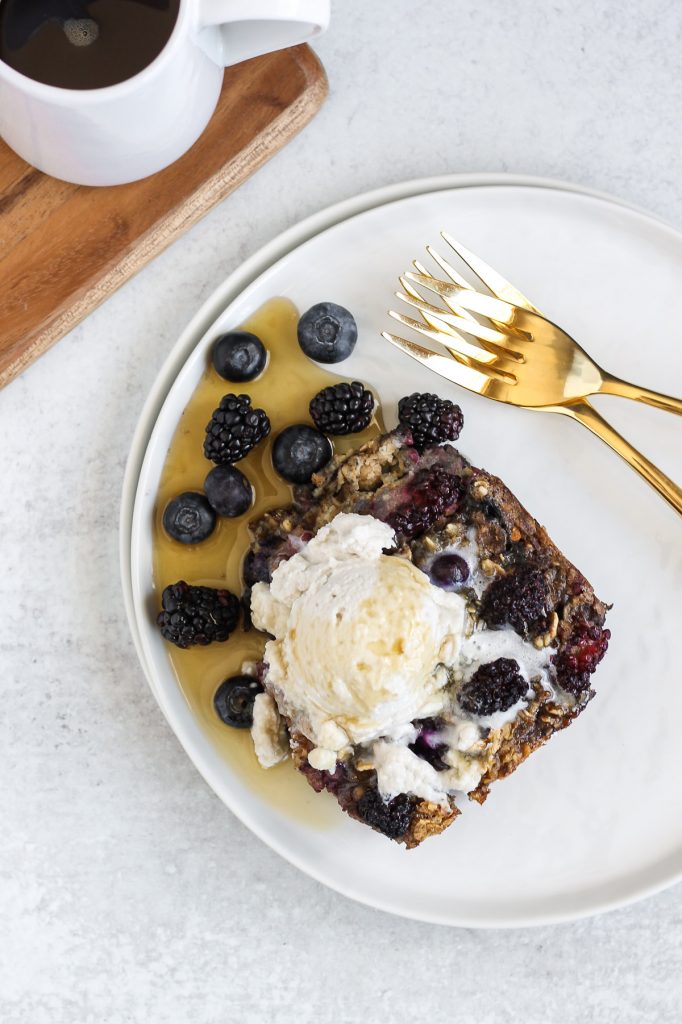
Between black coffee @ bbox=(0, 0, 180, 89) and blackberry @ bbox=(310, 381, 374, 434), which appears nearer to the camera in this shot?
black coffee @ bbox=(0, 0, 180, 89)

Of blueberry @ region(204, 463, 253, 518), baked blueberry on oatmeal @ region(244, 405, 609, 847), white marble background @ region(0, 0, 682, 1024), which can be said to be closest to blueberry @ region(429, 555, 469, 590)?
baked blueberry on oatmeal @ region(244, 405, 609, 847)

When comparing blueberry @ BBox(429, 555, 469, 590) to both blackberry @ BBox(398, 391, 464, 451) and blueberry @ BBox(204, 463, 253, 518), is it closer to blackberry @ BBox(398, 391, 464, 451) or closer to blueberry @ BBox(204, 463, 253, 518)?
blackberry @ BBox(398, 391, 464, 451)

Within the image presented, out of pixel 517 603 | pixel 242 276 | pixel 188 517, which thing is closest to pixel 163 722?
pixel 188 517

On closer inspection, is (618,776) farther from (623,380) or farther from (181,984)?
(181,984)

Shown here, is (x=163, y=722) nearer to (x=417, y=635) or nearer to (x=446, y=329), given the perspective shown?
(x=417, y=635)

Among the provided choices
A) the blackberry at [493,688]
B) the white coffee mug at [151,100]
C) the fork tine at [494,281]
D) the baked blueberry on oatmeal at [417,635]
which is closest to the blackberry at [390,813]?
the baked blueberry on oatmeal at [417,635]
